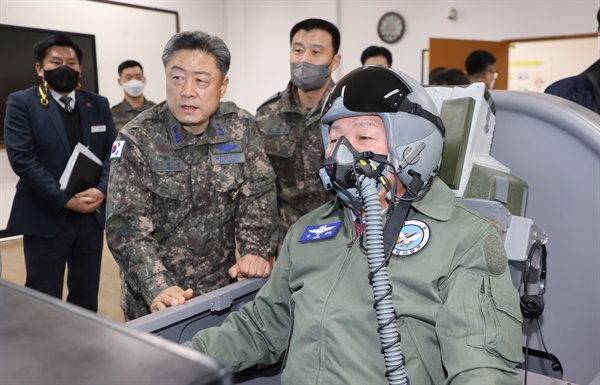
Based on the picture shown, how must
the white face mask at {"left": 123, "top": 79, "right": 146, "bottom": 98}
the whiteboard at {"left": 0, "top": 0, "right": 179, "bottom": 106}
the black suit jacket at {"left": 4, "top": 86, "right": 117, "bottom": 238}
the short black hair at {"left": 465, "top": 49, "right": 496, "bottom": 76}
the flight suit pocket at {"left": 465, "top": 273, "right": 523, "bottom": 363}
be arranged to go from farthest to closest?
1. the whiteboard at {"left": 0, "top": 0, "right": 179, "bottom": 106}
2. the white face mask at {"left": 123, "top": 79, "right": 146, "bottom": 98}
3. the short black hair at {"left": 465, "top": 49, "right": 496, "bottom": 76}
4. the black suit jacket at {"left": 4, "top": 86, "right": 117, "bottom": 238}
5. the flight suit pocket at {"left": 465, "top": 273, "right": 523, "bottom": 363}

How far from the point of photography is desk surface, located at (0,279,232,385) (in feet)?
0.84

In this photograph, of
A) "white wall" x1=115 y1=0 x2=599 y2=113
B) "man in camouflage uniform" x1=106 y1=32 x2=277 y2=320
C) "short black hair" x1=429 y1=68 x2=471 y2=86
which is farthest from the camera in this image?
"white wall" x1=115 y1=0 x2=599 y2=113

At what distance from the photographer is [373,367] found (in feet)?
3.84

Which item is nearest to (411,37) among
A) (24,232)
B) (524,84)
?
(524,84)

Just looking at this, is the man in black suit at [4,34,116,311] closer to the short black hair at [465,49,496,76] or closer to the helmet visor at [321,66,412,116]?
the helmet visor at [321,66,412,116]

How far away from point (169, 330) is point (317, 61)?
1.52m

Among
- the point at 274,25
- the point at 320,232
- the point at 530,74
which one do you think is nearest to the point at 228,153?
the point at 320,232

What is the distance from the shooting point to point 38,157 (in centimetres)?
282

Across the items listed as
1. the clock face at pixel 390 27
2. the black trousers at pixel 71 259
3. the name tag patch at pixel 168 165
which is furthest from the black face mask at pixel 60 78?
the clock face at pixel 390 27

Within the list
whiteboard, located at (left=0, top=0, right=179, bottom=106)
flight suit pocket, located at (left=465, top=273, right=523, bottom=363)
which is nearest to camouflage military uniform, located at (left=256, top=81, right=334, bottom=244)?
flight suit pocket, located at (left=465, top=273, right=523, bottom=363)

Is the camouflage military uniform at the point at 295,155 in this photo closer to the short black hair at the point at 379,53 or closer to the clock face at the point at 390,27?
the short black hair at the point at 379,53

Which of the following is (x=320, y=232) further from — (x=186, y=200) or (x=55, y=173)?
(x=55, y=173)

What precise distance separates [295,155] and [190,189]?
2.52 feet

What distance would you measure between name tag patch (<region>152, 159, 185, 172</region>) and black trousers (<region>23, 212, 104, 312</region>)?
132 cm
